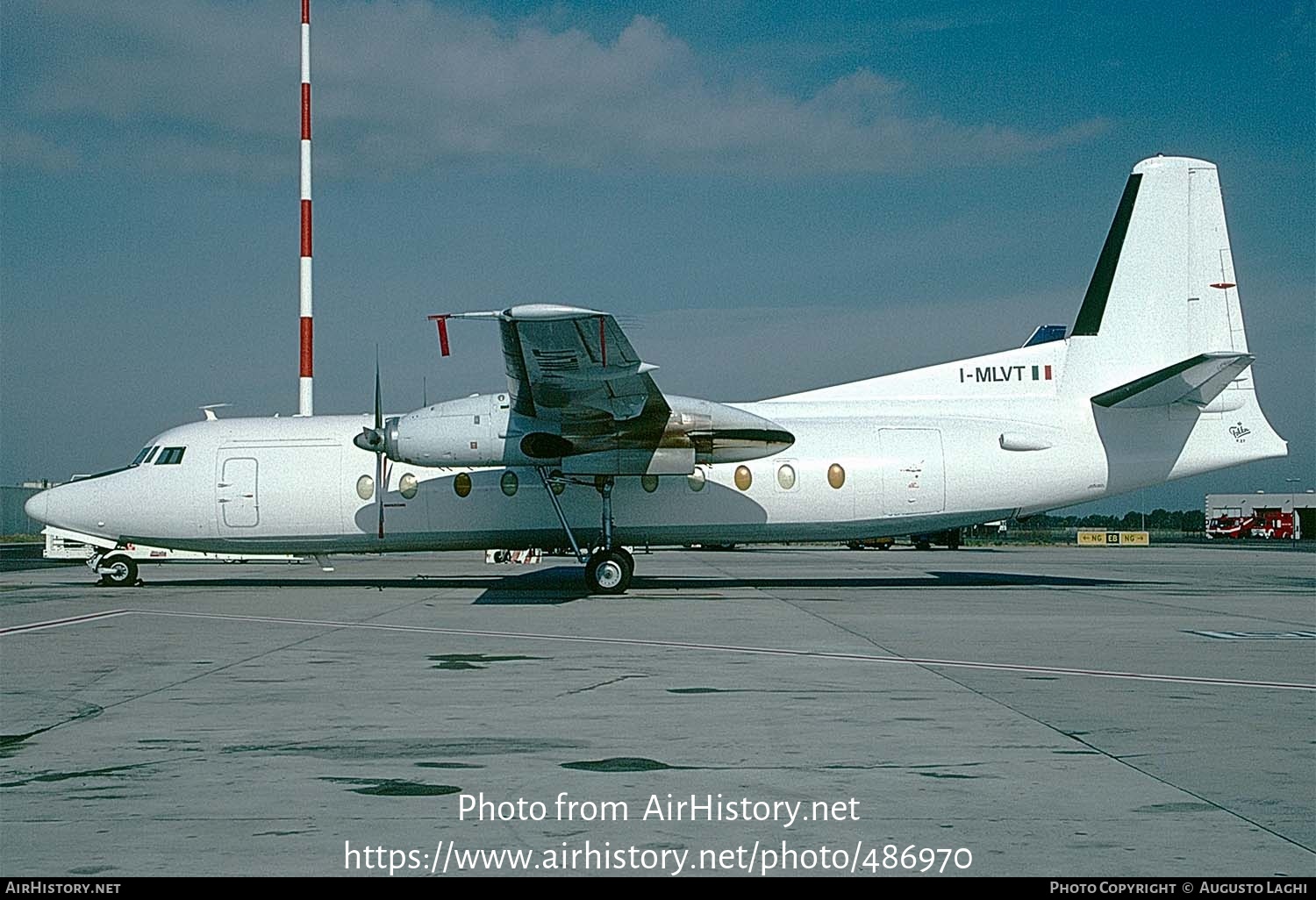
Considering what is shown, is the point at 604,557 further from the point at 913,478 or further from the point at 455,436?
the point at 913,478

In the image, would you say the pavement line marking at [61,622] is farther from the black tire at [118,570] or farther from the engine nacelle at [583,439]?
the black tire at [118,570]

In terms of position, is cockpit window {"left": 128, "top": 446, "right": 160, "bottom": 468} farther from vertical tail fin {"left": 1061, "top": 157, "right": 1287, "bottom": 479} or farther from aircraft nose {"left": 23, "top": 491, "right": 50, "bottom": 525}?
vertical tail fin {"left": 1061, "top": 157, "right": 1287, "bottom": 479}

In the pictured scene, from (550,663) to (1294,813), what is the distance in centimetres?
699

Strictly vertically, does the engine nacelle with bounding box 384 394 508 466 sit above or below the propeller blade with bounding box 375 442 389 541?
above

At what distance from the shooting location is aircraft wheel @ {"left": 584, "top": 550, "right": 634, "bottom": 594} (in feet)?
65.9

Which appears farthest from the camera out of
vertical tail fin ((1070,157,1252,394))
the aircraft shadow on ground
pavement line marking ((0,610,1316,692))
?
the aircraft shadow on ground

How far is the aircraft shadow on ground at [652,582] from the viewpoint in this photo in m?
22.3

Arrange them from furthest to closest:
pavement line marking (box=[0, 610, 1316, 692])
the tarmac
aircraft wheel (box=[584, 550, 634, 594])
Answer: aircraft wheel (box=[584, 550, 634, 594])
pavement line marking (box=[0, 610, 1316, 692])
the tarmac

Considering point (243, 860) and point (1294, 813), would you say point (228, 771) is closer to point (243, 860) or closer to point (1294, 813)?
point (243, 860)

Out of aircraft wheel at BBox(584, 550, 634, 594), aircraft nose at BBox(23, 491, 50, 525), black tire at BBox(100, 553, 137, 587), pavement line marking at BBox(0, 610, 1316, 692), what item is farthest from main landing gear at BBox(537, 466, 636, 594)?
aircraft nose at BBox(23, 491, 50, 525)

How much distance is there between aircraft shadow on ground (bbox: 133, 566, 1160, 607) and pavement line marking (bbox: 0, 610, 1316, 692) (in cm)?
511

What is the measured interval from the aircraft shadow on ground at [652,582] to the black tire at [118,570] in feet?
1.89

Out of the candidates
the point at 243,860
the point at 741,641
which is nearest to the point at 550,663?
the point at 741,641

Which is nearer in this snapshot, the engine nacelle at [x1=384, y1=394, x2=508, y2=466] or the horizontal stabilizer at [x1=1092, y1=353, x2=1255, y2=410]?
the horizontal stabilizer at [x1=1092, y1=353, x2=1255, y2=410]
